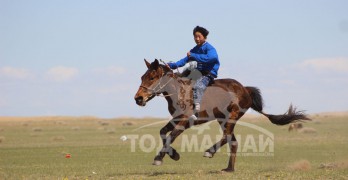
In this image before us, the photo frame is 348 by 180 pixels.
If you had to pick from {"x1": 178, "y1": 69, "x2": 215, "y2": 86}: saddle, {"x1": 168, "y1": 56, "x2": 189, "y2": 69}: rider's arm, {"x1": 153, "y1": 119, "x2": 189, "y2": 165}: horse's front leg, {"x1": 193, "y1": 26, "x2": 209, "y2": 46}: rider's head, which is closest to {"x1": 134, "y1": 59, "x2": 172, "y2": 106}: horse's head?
{"x1": 168, "y1": 56, "x2": 189, "y2": 69}: rider's arm

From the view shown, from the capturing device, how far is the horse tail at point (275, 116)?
15734 millimetres

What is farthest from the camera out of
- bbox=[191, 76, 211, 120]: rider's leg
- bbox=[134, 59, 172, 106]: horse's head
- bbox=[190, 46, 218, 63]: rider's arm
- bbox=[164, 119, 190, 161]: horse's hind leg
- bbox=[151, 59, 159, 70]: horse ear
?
bbox=[190, 46, 218, 63]: rider's arm

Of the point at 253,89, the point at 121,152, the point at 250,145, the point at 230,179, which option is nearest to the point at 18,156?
the point at 121,152

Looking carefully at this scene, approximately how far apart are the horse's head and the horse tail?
3.07 m

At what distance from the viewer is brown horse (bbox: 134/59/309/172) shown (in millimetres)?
13312

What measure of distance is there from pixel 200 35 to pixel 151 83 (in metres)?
1.71

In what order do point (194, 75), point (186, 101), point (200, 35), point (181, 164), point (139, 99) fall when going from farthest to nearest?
point (181, 164), point (194, 75), point (200, 35), point (186, 101), point (139, 99)

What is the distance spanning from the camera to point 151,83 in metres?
13.4

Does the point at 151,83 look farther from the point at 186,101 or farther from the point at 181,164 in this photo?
the point at 181,164

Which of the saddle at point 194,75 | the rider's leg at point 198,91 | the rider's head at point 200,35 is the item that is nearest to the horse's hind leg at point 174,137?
the rider's leg at point 198,91

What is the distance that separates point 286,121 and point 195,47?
357cm

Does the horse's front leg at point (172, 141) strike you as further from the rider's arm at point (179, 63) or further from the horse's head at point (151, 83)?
the rider's arm at point (179, 63)

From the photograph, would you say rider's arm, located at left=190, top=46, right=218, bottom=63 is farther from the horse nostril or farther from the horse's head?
the horse nostril

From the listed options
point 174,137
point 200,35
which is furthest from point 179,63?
point 174,137
